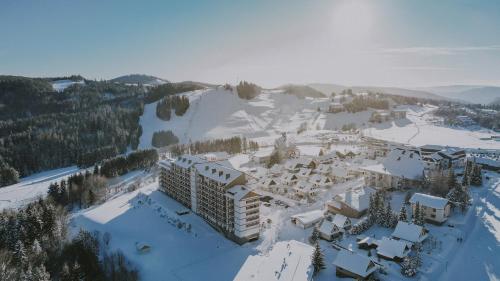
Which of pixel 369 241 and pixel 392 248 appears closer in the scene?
pixel 392 248

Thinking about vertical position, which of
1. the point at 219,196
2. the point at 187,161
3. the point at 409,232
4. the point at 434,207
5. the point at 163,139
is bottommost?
the point at 163,139

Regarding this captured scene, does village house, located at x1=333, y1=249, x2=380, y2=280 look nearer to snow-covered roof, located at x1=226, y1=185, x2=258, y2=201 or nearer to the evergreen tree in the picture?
snow-covered roof, located at x1=226, y1=185, x2=258, y2=201

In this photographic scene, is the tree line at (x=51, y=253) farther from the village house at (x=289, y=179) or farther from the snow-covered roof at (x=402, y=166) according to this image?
the snow-covered roof at (x=402, y=166)

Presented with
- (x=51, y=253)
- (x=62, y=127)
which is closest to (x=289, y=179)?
(x=51, y=253)

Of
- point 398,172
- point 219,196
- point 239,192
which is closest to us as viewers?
point 239,192

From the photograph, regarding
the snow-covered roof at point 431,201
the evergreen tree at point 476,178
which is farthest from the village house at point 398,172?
the snow-covered roof at point 431,201

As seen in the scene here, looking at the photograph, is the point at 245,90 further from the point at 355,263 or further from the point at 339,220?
the point at 355,263

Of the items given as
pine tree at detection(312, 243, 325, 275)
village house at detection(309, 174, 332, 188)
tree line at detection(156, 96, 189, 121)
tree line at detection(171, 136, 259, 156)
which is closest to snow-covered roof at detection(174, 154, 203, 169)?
village house at detection(309, 174, 332, 188)
